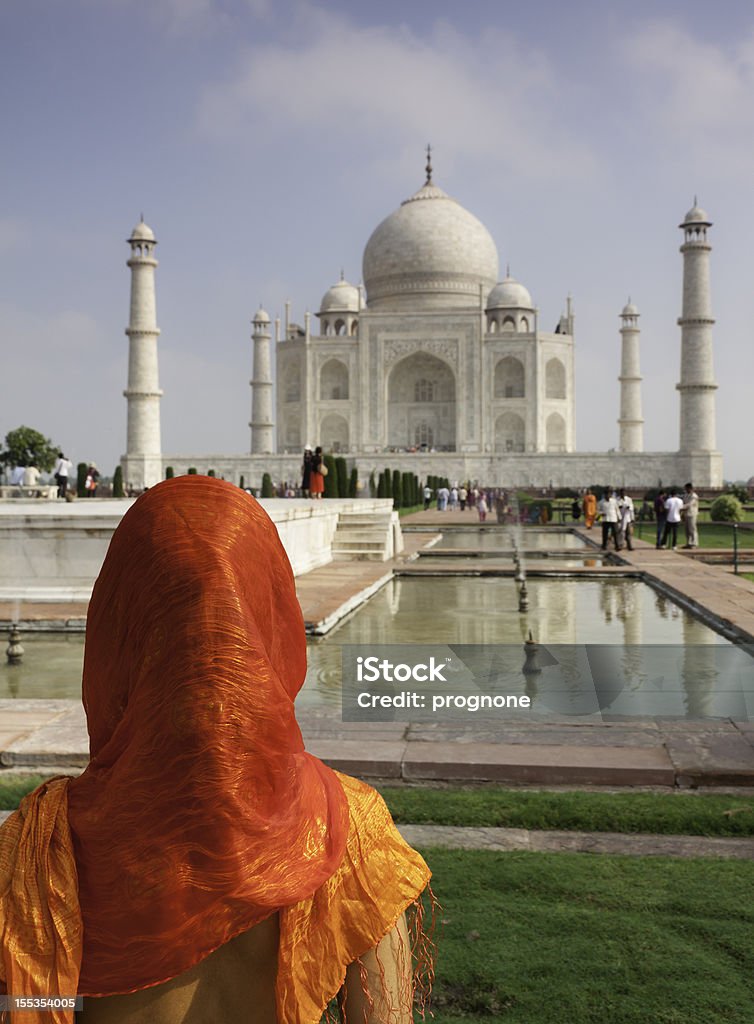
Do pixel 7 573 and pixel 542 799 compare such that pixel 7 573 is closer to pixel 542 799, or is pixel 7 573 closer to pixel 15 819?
pixel 542 799

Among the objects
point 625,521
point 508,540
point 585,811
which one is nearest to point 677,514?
point 625,521

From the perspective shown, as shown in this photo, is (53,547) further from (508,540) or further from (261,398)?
(261,398)

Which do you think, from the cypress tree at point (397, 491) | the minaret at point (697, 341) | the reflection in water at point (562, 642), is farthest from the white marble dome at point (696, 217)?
the reflection in water at point (562, 642)

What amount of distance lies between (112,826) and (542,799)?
85.8 inches

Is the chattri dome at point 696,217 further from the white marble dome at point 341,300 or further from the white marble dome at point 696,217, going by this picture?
the white marble dome at point 341,300

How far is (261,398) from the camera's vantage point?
37.8 m

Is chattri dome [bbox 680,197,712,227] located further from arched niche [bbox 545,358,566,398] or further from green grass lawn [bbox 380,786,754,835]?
green grass lawn [bbox 380,786,754,835]

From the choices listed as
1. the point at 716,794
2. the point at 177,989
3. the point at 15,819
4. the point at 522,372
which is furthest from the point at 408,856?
the point at 522,372

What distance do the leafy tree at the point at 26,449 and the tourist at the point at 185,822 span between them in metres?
32.8

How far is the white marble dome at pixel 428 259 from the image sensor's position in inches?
1486

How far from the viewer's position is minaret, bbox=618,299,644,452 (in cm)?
3659

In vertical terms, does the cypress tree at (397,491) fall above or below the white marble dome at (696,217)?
below

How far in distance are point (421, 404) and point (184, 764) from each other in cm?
3732

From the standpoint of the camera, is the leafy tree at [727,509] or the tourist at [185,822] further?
the leafy tree at [727,509]
